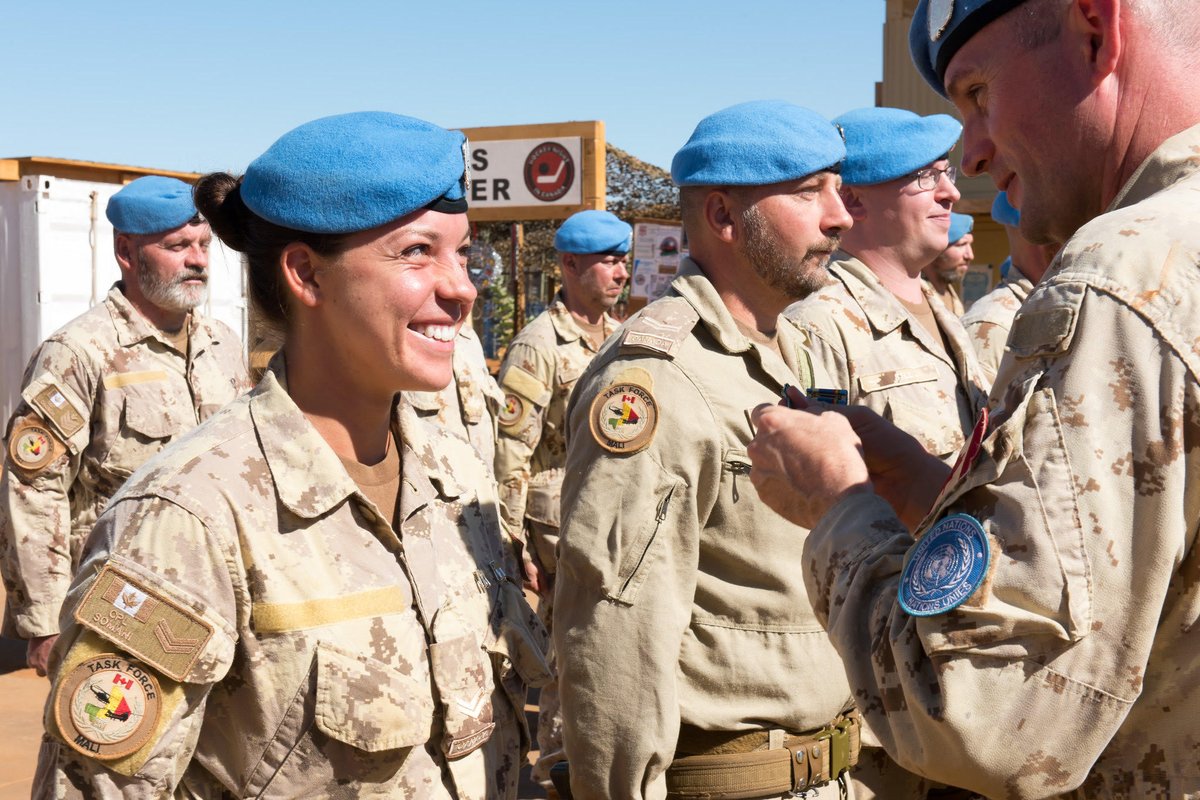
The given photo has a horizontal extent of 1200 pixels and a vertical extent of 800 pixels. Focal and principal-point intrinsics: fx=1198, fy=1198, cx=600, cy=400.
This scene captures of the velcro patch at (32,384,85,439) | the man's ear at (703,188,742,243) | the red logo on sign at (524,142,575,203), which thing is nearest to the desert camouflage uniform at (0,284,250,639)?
the velcro patch at (32,384,85,439)

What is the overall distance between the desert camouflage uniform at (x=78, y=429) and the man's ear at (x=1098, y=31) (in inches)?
177

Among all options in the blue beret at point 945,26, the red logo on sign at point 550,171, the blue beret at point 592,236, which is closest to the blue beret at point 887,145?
the blue beret at point 945,26

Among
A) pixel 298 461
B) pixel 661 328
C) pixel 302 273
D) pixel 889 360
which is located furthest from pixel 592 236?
pixel 298 461

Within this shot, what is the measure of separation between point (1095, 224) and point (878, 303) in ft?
8.08

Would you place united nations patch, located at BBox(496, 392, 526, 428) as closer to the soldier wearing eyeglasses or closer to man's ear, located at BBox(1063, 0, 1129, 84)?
the soldier wearing eyeglasses

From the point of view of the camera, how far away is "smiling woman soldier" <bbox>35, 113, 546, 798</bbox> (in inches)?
74.1

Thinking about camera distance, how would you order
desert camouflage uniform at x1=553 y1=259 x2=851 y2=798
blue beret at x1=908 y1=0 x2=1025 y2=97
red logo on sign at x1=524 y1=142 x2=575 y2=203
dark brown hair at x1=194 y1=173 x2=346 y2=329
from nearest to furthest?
blue beret at x1=908 y1=0 x2=1025 y2=97
dark brown hair at x1=194 y1=173 x2=346 y2=329
desert camouflage uniform at x1=553 y1=259 x2=851 y2=798
red logo on sign at x1=524 y1=142 x2=575 y2=203

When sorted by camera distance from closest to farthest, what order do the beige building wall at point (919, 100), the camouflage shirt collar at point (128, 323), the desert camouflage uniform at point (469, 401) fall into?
the camouflage shirt collar at point (128, 323)
the desert camouflage uniform at point (469, 401)
the beige building wall at point (919, 100)

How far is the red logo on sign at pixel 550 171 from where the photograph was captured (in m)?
10.6

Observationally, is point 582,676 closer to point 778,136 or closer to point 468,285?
point 468,285

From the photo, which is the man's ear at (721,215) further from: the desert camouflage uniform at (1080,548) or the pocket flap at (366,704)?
the desert camouflage uniform at (1080,548)

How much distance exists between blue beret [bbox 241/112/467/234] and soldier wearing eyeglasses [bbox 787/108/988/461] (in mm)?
1769

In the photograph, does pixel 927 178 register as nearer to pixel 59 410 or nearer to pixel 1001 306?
pixel 1001 306

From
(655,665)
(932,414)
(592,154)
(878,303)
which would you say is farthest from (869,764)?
(592,154)
